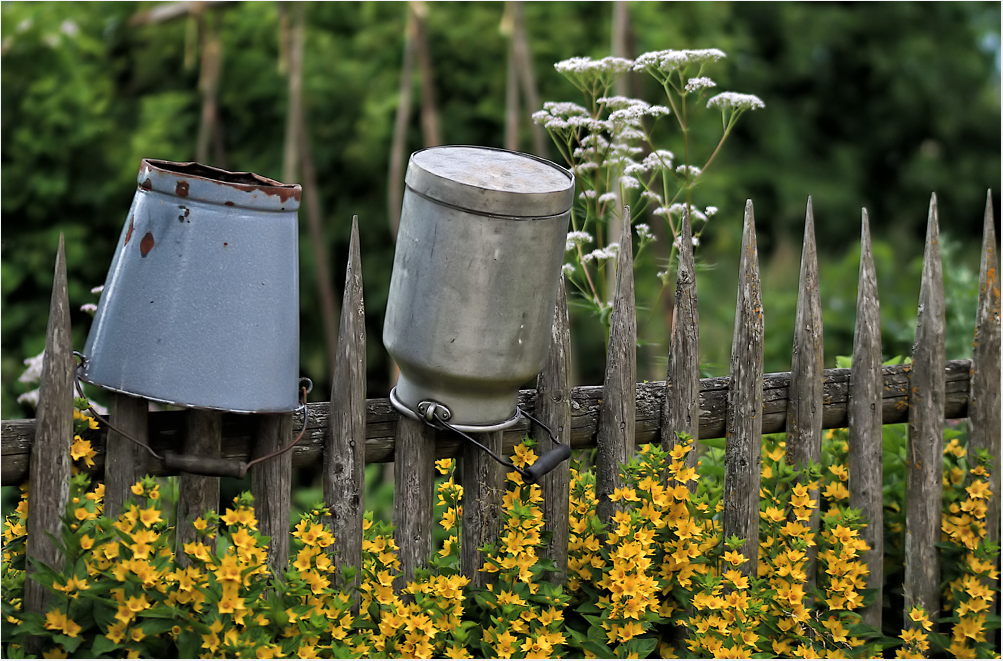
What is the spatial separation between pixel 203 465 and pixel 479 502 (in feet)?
2.26

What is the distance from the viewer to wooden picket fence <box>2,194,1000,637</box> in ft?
6.49

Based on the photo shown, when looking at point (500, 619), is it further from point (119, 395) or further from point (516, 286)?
point (119, 395)

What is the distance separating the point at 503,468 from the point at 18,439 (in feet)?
3.65

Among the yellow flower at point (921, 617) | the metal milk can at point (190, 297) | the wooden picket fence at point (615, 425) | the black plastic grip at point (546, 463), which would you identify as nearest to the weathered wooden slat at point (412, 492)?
the wooden picket fence at point (615, 425)

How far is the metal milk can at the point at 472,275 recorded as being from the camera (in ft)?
6.26

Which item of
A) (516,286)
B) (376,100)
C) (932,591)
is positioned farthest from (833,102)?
(516,286)

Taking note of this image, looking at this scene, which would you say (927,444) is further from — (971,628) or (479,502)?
(479,502)

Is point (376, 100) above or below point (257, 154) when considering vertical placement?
above

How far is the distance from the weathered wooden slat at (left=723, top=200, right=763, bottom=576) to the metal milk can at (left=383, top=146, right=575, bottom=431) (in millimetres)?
651

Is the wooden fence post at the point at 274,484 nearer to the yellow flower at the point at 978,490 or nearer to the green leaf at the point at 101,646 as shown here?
the green leaf at the point at 101,646

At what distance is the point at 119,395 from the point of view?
1.95 metres

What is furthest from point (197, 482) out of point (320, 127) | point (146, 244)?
point (320, 127)

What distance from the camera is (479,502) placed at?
88.8 inches

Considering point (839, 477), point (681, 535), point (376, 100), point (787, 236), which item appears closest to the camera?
point (681, 535)
